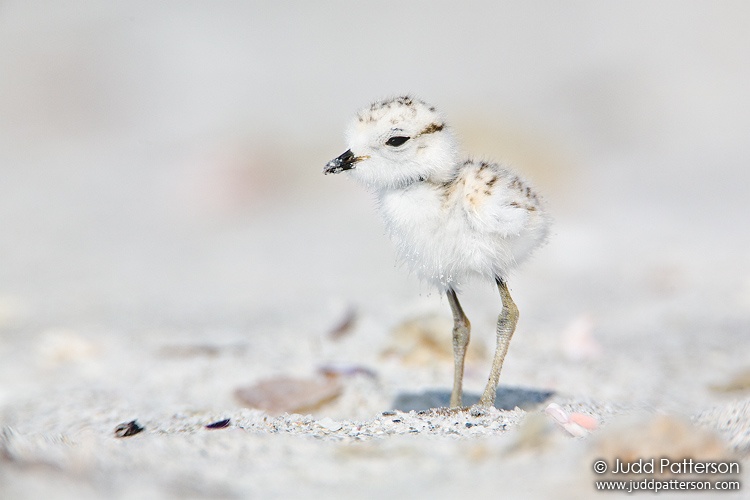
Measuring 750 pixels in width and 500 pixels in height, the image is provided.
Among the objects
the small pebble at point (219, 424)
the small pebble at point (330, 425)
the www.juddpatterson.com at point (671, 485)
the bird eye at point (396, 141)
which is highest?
the bird eye at point (396, 141)

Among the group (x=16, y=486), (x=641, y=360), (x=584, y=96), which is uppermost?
(x=584, y=96)

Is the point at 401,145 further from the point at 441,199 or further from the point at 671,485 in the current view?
the point at 671,485

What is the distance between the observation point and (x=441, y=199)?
2.74 metres

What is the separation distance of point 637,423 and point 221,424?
4.12 feet

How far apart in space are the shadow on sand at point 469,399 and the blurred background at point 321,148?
911 mm

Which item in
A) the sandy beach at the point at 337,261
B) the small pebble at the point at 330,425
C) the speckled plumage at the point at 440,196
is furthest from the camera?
the speckled plumage at the point at 440,196

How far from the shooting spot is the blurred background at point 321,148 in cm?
587

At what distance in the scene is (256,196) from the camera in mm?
8680

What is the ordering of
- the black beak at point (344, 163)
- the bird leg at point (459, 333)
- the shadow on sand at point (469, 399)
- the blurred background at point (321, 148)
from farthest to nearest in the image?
the blurred background at point (321, 148), the shadow on sand at point (469, 399), the bird leg at point (459, 333), the black beak at point (344, 163)

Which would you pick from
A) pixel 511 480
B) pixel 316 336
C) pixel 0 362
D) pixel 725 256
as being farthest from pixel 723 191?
pixel 511 480

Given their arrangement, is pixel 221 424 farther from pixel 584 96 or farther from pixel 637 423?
pixel 584 96

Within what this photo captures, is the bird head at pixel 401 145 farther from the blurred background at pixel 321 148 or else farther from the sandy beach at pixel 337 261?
the blurred background at pixel 321 148

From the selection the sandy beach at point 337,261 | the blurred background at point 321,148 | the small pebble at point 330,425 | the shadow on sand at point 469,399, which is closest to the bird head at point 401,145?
the sandy beach at point 337,261

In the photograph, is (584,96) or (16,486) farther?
(584,96)
